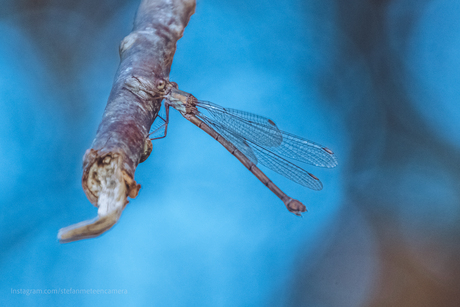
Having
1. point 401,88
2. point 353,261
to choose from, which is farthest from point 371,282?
point 401,88

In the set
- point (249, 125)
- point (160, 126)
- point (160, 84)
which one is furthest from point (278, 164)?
point (160, 84)

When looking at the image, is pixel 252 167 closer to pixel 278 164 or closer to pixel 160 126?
pixel 278 164

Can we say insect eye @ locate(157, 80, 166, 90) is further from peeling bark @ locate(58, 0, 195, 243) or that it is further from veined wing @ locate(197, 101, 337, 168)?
veined wing @ locate(197, 101, 337, 168)

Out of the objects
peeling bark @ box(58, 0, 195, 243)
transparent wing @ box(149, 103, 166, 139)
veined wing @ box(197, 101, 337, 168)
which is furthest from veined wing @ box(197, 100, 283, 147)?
peeling bark @ box(58, 0, 195, 243)

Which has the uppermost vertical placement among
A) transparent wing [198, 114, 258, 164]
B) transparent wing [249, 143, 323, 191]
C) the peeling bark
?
transparent wing [198, 114, 258, 164]

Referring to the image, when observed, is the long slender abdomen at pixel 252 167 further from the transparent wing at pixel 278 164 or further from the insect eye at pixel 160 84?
the insect eye at pixel 160 84

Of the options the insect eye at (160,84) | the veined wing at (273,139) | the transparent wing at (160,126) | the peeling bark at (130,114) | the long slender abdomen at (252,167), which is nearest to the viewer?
the peeling bark at (130,114)

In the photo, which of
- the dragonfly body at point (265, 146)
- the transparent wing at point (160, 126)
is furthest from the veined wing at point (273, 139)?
the transparent wing at point (160, 126)
